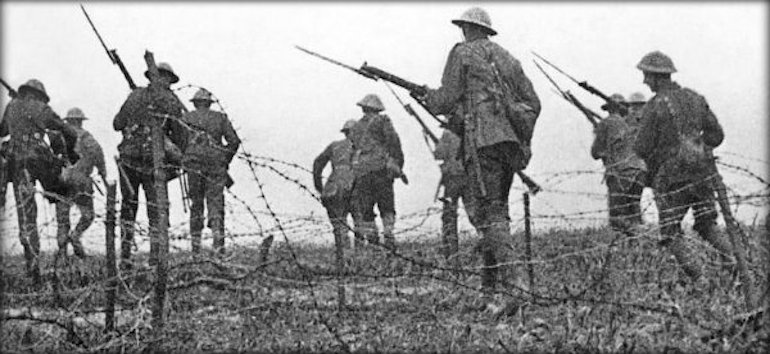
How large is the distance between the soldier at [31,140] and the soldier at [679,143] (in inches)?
262

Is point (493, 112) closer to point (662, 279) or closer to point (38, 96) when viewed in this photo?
point (662, 279)

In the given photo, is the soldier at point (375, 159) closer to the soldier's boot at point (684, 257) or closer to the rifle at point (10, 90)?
the rifle at point (10, 90)

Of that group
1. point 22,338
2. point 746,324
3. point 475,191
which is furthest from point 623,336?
point 22,338

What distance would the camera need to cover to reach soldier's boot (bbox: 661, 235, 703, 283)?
8461mm

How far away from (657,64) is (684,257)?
1840 millimetres

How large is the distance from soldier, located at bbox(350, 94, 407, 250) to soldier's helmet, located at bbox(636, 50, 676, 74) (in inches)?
190

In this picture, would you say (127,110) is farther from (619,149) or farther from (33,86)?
(619,149)

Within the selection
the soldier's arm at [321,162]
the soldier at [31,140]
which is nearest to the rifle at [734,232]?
the soldier at [31,140]

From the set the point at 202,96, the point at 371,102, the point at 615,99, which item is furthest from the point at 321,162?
the point at 615,99

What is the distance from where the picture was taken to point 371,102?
13172 millimetres

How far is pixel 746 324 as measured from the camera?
581 cm

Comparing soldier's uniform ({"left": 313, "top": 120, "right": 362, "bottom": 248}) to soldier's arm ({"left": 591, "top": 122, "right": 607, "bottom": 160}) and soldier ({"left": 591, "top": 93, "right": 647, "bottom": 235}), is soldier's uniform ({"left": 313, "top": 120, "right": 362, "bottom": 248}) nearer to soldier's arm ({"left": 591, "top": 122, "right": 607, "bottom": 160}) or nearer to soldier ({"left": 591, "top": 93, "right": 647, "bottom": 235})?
soldier's arm ({"left": 591, "top": 122, "right": 607, "bottom": 160})

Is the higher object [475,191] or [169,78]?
[169,78]

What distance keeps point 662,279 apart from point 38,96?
7.37 metres
